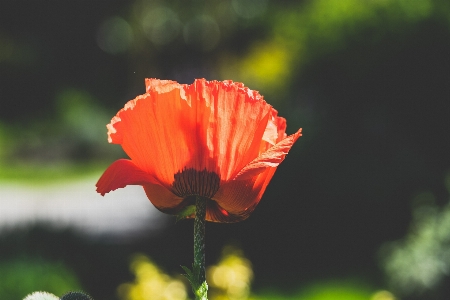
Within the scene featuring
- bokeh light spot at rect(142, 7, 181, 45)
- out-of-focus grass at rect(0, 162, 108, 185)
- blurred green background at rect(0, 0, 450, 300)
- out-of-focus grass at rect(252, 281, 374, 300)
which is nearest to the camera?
blurred green background at rect(0, 0, 450, 300)

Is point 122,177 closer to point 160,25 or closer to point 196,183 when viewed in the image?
point 196,183

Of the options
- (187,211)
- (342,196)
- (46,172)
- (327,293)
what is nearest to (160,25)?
(46,172)

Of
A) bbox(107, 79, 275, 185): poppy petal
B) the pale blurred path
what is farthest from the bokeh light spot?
bbox(107, 79, 275, 185): poppy petal

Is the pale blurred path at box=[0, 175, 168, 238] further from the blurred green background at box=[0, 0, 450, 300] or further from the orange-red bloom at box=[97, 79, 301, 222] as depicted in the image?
the orange-red bloom at box=[97, 79, 301, 222]

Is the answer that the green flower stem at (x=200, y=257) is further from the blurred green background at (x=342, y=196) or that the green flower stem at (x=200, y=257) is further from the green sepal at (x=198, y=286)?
the blurred green background at (x=342, y=196)

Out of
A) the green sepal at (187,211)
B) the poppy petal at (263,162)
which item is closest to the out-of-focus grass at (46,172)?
the green sepal at (187,211)

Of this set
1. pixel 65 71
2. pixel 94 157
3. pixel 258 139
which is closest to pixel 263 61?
pixel 94 157
